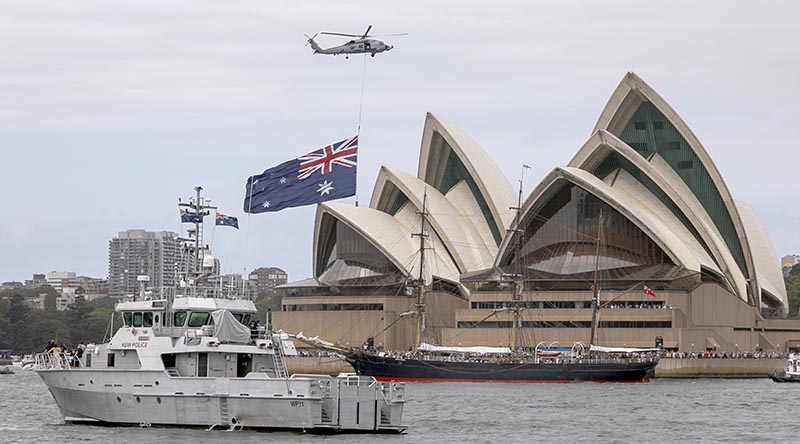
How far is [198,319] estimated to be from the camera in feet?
154

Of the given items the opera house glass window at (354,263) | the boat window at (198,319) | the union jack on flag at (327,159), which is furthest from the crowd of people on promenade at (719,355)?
the boat window at (198,319)

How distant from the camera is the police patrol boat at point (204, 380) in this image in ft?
144

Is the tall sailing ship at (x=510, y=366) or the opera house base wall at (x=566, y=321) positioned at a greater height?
the opera house base wall at (x=566, y=321)

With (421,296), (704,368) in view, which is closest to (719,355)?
(704,368)

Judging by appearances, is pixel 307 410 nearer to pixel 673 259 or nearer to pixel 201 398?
pixel 201 398

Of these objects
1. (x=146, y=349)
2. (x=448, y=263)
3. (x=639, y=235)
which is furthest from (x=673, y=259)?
(x=146, y=349)

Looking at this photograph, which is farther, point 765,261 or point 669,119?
point 765,261

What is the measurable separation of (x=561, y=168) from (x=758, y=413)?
161 feet

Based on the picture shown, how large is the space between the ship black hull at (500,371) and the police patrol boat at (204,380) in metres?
44.9

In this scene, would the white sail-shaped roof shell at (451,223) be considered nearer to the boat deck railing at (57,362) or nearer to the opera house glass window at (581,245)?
the opera house glass window at (581,245)

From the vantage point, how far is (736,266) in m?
112

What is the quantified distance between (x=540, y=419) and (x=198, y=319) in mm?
16113

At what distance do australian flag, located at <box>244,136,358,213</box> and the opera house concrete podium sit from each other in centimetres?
5359

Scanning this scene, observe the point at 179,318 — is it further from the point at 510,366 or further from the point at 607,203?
the point at 607,203
